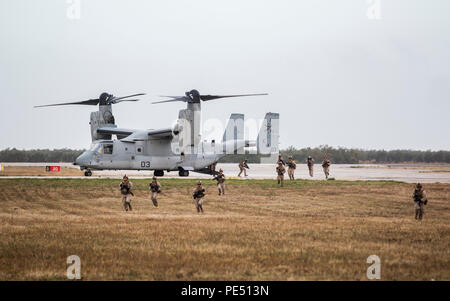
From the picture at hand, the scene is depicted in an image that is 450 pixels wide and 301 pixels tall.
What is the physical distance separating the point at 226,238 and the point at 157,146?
32203 millimetres

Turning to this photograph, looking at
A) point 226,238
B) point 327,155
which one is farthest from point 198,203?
point 327,155

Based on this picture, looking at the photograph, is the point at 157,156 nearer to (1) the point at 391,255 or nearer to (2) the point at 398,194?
(2) the point at 398,194

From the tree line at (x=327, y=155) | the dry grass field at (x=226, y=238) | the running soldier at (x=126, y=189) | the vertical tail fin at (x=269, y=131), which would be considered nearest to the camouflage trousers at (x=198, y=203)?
the dry grass field at (x=226, y=238)

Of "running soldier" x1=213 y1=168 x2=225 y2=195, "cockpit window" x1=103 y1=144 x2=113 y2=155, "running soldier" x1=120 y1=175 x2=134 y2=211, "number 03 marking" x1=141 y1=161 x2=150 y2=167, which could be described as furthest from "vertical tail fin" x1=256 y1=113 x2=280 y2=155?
"running soldier" x1=120 y1=175 x2=134 y2=211

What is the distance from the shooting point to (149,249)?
47.5 feet

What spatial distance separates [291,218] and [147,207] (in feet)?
22.8

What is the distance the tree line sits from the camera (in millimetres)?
104938

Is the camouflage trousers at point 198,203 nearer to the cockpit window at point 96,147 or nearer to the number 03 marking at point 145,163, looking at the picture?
the cockpit window at point 96,147

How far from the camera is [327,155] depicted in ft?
343

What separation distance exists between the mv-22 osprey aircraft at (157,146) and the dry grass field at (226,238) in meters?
14.6

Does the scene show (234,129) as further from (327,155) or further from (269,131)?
(327,155)

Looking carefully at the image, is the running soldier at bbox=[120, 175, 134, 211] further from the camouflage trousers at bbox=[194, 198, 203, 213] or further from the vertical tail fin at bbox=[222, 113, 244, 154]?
the vertical tail fin at bbox=[222, 113, 244, 154]

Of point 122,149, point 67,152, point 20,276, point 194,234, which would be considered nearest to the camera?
point 20,276
